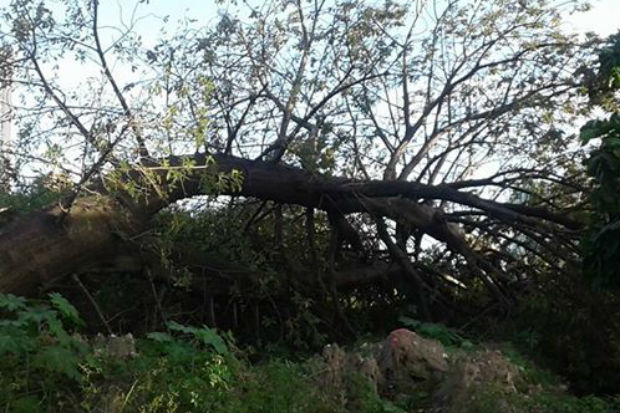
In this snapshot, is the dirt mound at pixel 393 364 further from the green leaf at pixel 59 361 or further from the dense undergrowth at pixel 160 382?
the green leaf at pixel 59 361

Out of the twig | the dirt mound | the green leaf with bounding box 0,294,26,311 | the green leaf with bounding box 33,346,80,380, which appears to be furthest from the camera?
the twig

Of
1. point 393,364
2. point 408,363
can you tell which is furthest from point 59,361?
point 408,363

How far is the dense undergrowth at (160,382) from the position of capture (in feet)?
16.8

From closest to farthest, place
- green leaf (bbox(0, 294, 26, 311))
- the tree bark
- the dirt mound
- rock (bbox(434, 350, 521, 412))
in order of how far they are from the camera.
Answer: rock (bbox(434, 350, 521, 412)) < green leaf (bbox(0, 294, 26, 311)) < the dirt mound < the tree bark

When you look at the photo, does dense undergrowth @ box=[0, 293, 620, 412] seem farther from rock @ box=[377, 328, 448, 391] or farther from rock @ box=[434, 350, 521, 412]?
rock @ box=[377, 328, 448, 391]

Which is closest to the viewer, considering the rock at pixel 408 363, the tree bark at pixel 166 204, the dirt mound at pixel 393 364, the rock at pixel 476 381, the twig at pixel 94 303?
the rock at pixel 476 381

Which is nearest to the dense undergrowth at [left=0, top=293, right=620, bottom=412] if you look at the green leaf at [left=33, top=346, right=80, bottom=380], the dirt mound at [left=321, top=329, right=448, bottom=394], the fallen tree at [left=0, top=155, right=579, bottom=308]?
the green leaf at [left=33, top=346, right=80, bottom=380]

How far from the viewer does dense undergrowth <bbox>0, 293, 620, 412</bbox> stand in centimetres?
512

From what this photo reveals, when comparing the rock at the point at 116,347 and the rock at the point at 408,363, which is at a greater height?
the rock at the point at 116,347

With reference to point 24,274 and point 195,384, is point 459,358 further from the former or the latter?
point 24,274

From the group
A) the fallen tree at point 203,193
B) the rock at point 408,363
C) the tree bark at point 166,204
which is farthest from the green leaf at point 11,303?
the rock at point 408,363

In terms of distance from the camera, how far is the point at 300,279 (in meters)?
9.17

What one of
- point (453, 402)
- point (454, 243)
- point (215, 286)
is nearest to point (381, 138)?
point (454, 243)

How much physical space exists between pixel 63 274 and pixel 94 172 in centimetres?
149
